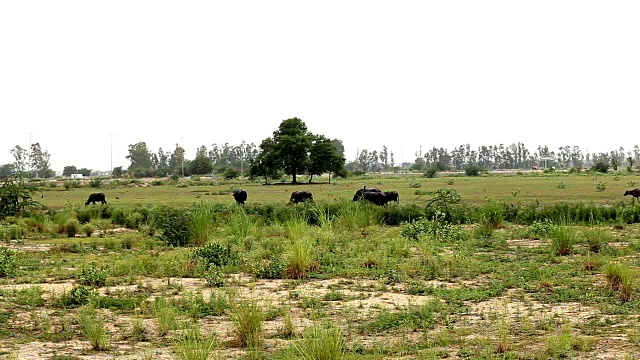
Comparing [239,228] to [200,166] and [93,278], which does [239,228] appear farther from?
[200,166]

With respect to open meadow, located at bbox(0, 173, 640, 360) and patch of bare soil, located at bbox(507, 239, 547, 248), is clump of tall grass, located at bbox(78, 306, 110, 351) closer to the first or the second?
open meadow, located at bbox(0, 173, 640, 360)

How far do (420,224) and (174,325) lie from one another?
1067 cm

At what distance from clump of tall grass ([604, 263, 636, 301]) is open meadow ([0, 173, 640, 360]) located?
28mm

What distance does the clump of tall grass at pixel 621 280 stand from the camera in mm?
10242

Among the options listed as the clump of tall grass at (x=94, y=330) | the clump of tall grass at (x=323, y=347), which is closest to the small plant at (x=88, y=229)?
the clump of tall grass at (x=94, y=330)

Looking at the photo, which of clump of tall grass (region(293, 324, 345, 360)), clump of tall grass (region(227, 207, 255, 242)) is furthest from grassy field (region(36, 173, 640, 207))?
clump of tall grass (region(293, 324, 345, 360))

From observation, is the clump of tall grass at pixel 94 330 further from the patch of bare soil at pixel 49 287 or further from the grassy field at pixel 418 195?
the grassy field at pixel 418 195

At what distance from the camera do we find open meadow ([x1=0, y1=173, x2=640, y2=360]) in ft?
26.1

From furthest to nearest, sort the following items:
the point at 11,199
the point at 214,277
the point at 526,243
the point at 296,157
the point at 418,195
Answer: the point at 296,157, the point at 418,195, the point at 11,199, the point at 526,243, the point at 214,277

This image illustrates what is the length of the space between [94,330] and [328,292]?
14.4 feet

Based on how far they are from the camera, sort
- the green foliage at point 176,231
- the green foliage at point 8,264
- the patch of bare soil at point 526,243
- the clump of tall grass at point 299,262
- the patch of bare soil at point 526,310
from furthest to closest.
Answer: the green foliage at point 176,231 < the patch of bare soil at point 526,243 < the green foliage at point 8,264 < the clump of tall grass at point 299,262 < the patch of bare soil at point 526,310

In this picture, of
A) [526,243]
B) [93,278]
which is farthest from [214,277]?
[526,243]

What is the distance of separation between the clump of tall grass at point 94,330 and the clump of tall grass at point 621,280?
764 cm

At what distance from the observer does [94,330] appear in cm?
828
